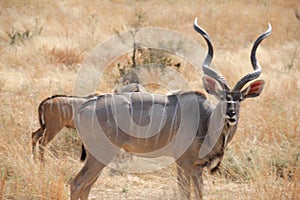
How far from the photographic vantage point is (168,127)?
471cm

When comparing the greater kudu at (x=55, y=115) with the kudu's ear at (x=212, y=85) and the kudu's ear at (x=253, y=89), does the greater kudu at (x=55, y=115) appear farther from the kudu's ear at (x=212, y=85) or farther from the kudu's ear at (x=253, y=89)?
the kudu's ear at (x=253, y=89)

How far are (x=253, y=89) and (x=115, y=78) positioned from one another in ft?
16.4

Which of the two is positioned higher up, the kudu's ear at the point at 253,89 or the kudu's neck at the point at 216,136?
the kudu's ear at the point at 253,89

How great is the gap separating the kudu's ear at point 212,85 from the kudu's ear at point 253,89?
0.23 m

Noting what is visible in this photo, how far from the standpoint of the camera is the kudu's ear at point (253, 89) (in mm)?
4512

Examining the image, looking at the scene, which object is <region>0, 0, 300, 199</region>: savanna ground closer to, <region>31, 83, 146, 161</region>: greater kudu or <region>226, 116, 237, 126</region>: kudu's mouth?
<region>31, 83, 146, 161</region>: greater kudu

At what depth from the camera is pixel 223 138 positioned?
4570 mm

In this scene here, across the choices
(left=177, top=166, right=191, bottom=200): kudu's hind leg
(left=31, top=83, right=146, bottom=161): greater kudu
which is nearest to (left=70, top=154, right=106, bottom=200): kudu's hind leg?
(left=177, top=166, right=191, bottom=200): kudu's hind leg

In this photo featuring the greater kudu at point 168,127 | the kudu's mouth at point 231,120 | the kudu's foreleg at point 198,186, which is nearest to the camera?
the kudu's mouth at point 231,120

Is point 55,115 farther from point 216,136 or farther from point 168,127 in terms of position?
point 216,136

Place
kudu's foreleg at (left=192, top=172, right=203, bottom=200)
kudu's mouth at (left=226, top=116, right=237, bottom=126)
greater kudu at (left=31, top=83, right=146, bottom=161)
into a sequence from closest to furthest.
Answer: kudu's mouth at (left=226, top=116, right=237, bottom=126), kudu's foreleg at (left=192, top=172, right=203, bottom=200), greater kudu at (left=31, top=83, right=146, bottom=161)

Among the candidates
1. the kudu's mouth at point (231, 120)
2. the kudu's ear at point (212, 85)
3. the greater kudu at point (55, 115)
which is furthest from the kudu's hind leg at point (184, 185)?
the greater kudu at point (55, 115)

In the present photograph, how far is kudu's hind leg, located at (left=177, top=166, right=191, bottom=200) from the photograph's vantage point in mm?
4470

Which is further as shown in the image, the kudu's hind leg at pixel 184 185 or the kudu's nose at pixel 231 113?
the kudu's hind leg at pixel 184 185
